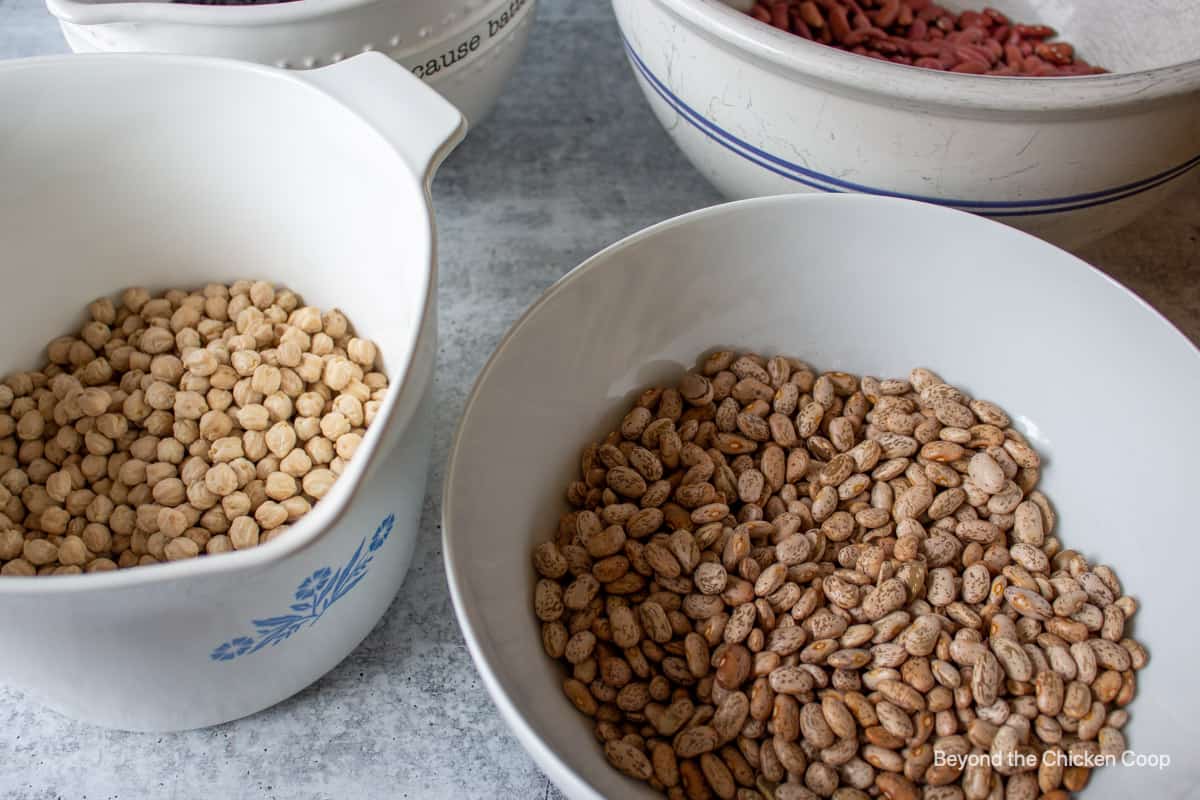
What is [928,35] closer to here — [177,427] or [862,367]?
[862,367]

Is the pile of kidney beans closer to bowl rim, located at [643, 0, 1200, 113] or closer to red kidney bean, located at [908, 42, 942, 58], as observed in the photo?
red kidney bean, located at [908, 42, 942, 58]

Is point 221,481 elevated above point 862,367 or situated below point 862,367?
below

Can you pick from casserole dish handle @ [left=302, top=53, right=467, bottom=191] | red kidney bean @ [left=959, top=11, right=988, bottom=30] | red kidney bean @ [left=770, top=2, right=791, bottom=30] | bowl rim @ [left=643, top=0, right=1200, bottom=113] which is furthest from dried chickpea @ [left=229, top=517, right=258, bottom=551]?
red kidney bean @ [left=959, top=11, right=988, bottom=30]

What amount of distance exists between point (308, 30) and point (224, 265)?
201 millimetres

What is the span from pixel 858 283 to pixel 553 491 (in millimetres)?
285

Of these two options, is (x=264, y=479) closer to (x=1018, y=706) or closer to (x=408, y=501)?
(x=408, y=501)

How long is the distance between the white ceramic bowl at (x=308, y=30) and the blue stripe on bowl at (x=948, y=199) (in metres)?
0.19

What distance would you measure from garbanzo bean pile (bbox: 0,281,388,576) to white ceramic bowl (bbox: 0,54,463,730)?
0.11 ft

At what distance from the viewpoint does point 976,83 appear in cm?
67

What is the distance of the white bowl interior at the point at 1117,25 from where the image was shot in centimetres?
93

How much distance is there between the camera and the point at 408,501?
0.63 m

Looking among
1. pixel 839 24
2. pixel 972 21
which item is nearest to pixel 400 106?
pixel 839 24

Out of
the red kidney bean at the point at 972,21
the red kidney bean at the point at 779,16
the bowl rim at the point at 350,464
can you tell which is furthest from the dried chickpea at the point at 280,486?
the red kidney bean at the point at 972,21

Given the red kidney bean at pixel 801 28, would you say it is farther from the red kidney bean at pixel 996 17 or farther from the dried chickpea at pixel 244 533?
the dried chickpea at pixel 244 533
